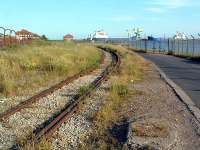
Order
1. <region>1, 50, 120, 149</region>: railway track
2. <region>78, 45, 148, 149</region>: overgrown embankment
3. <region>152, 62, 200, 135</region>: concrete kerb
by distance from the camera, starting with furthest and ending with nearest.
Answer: <region>152, 62, 200, 135</region>: concrete kerb → <region>1, 50, 120, 149</region>: railway track → <region>78, 45, 148, 149</region>: overgrown embankment

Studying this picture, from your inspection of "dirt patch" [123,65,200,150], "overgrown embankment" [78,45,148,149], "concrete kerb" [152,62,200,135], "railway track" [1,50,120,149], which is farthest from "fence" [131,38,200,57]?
"railway track" [1,50,120,149]

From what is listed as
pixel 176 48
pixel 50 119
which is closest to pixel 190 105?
pixel 50 119

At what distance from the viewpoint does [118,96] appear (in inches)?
643

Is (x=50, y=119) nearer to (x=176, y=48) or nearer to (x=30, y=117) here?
(x=30, y=117)

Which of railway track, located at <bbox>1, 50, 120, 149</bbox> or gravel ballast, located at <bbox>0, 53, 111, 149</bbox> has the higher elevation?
railway track, located at <bbox>1, 50, 120, 149</bbox>

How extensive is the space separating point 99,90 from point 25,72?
793 cm

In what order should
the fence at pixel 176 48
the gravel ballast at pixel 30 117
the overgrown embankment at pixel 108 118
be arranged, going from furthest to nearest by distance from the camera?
1. the fence at pixel 176 48
2. the gravel ballast at pixel 30 117
3. the overgrown embankment at pixel 108 118

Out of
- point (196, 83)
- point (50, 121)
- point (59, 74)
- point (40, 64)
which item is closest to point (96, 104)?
point (50, 121)

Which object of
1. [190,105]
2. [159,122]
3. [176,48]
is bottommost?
[176,48]

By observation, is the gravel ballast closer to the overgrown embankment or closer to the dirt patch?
the overgrown embankment

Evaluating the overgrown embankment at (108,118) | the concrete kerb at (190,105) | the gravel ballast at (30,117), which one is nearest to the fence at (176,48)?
the concrete kerb at (190,105)

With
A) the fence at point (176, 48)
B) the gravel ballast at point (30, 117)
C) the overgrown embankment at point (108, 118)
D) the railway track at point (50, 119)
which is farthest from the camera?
the fence at point (176, 48)

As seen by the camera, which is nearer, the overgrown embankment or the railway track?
the overgrown embankment

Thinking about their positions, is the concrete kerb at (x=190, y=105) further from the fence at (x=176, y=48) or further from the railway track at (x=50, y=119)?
the fence at (x=176, y=48)
